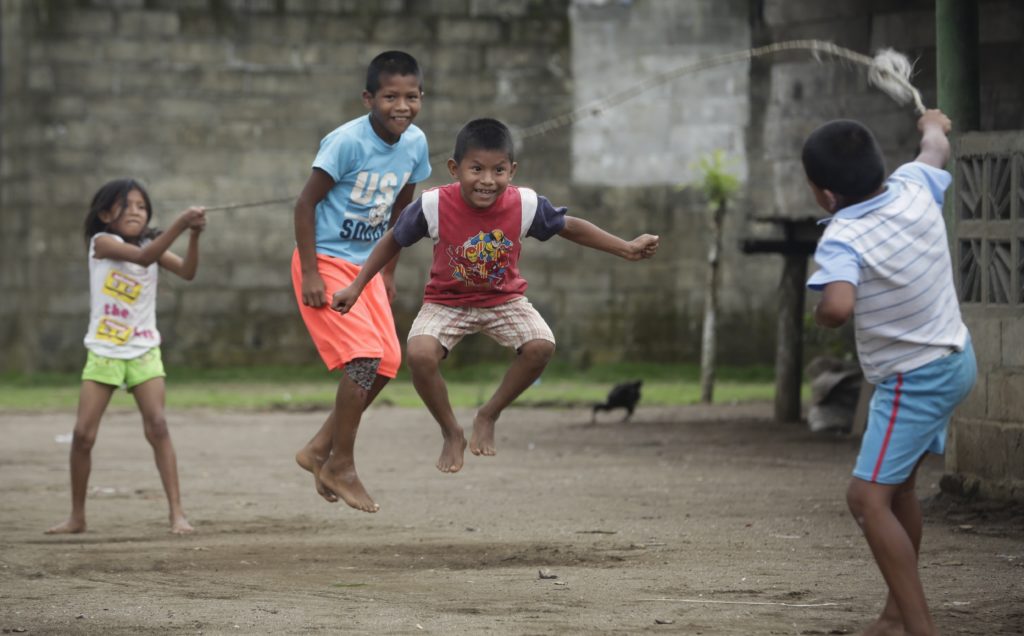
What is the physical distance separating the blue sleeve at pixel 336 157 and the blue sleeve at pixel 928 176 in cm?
241

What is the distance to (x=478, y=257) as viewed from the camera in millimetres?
6605

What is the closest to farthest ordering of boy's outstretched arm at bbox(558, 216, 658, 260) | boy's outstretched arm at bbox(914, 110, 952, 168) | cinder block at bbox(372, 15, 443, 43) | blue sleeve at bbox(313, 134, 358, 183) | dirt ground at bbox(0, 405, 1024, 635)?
boy's outstretched arm at bbox(914, 110, 952, 168)
dirt ground at bbox(0, 405, 1024, 635)
boy's outstretched arm at bbox(558, 216, 658, 260)
blue sleeve at bbox(313, 134, 358, 183)
cinder block at bbox(372, 15, 443, 43)

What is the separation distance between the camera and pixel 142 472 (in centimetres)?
1188

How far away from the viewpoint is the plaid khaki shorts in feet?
22.3

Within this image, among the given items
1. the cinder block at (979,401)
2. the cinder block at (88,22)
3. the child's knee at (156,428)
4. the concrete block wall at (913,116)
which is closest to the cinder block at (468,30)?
the cinder block at (88,22)

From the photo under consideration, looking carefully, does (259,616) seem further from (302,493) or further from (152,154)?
(152,154)

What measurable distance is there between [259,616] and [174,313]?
1273 centimetres

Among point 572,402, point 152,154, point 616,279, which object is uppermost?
point 152,154

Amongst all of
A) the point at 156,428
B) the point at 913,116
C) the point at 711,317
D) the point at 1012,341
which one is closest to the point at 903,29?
the point at 913,116

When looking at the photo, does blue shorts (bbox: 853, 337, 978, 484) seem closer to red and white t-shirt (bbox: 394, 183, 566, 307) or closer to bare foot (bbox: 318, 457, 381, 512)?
red and white t-shirt (bbox: 394, 183, 566, 307)

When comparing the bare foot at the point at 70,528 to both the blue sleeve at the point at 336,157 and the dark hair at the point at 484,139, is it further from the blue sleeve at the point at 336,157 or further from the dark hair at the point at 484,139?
the dark hair at the point at 484,139

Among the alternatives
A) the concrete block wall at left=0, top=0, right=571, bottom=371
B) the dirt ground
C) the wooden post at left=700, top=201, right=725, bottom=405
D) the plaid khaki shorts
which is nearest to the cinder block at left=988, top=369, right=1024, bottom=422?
the dirt ground

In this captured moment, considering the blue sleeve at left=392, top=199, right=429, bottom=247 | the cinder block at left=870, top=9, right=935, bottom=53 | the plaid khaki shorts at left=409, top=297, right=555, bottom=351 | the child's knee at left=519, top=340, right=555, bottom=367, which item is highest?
the cinder block at left=870, top=9, right=935, bottom=53

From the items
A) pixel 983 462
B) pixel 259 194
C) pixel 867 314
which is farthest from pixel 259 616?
pixel 259 194
